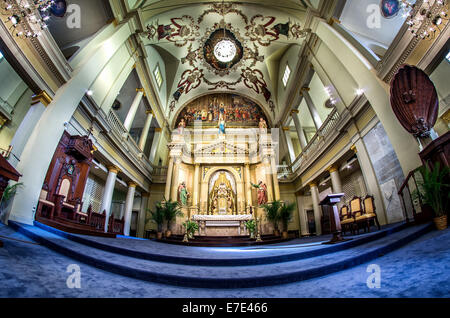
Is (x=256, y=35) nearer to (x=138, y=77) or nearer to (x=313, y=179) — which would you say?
(x=138, y=77)

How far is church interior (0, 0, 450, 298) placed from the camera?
2.04 meters

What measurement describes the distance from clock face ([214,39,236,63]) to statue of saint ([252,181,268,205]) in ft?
29.3

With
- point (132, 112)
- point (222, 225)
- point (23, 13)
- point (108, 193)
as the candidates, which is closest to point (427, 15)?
point (23, 13)

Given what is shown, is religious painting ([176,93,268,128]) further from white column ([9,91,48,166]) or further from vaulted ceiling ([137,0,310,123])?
white column ([9,91,48,166])

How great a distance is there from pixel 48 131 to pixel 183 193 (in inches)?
290

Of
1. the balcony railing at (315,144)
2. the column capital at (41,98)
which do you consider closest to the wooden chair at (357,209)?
the balcony railing at (315,144)

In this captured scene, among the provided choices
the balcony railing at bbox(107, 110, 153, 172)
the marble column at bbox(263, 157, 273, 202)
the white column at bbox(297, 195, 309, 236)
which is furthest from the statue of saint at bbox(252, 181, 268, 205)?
the balcony railing at bbox(107, 110, 153, 172)

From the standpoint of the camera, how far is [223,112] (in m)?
15.7

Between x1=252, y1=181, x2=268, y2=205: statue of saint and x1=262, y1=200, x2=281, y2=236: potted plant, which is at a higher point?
x1=252, y1=181, x2=268, y2=205: statue of saint

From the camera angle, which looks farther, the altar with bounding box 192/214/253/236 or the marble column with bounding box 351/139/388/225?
the altar with bounding box 192/214/253/236

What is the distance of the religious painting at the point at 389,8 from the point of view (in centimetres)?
593

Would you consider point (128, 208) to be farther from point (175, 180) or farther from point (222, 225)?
point (222, 225)
